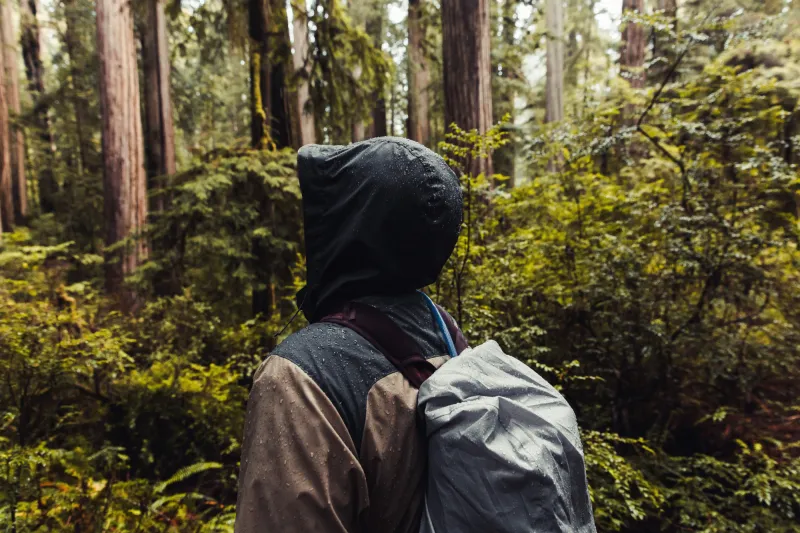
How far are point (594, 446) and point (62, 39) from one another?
21048mm

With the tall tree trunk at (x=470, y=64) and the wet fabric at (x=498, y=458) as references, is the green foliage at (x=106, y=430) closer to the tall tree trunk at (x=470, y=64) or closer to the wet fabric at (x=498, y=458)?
the wet fabric at (x=498, y=458)

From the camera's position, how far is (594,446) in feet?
10.6

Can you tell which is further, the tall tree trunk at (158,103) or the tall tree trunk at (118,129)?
the tall tree trunk at (158,103)

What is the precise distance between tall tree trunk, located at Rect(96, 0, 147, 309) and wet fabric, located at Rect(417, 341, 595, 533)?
9313 mm

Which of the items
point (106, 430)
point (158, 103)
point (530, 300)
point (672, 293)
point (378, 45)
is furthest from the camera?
point (378, 45)

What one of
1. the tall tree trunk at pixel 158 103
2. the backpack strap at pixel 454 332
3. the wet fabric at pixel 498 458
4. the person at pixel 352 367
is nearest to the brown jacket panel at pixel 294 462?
the person at pixel 352 367

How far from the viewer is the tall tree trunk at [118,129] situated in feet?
29.7

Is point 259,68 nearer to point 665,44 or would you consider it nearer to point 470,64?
point 470,64

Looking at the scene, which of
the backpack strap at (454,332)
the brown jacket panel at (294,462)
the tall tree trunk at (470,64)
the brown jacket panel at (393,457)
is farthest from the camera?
the tall tree trunk at (470,64)

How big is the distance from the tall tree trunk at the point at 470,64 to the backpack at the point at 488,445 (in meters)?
4.79

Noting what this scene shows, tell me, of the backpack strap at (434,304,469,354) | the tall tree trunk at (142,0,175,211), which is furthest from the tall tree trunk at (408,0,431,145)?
the backpack strap at (434,304,469,354)

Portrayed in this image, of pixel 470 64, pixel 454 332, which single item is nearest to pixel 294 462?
pixel 454 332

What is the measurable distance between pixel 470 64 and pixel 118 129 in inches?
288

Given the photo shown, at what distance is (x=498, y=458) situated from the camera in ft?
3.43
